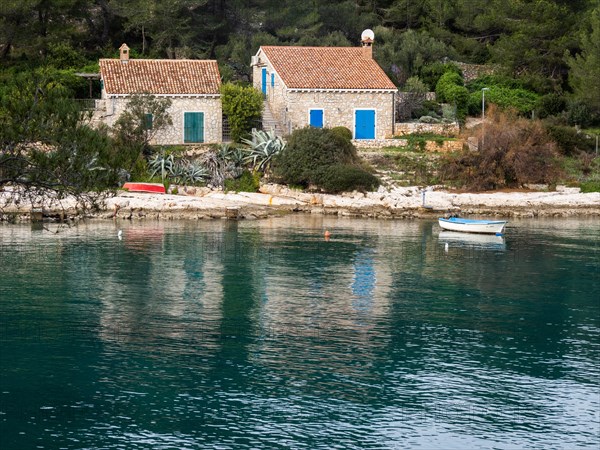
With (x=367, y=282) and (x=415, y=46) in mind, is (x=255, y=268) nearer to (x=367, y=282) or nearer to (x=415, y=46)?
(x=367, y=282)

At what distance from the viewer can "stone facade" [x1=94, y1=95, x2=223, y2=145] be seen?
69.9 meters

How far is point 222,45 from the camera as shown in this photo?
274 feet

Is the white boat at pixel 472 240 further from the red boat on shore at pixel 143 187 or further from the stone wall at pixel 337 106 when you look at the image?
the red boat on shore at pixel 143 187

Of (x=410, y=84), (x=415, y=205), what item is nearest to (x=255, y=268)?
(x=415, y=205)

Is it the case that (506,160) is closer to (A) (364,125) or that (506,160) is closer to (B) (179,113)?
(A) (364,125)

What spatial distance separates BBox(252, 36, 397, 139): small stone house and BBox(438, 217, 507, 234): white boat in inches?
579

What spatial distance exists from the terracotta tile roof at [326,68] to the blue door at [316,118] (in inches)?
67.7

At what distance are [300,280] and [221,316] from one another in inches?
273

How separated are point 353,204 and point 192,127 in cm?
1266

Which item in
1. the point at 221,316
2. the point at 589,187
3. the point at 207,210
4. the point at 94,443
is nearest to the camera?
the point at 94,443

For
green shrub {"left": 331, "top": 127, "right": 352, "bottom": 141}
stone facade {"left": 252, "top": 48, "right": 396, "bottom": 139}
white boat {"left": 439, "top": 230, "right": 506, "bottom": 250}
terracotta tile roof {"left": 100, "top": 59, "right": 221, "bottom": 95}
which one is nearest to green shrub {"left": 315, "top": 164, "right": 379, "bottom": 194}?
green shrub {"left": 331, "top": 127, "right": 352, "bottom": 141}

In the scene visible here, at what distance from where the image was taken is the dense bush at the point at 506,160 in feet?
228

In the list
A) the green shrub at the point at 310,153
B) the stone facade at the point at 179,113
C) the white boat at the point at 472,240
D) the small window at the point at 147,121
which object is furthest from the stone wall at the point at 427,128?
the small window at the point at 147,121

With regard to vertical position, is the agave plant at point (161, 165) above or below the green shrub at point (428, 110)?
below
